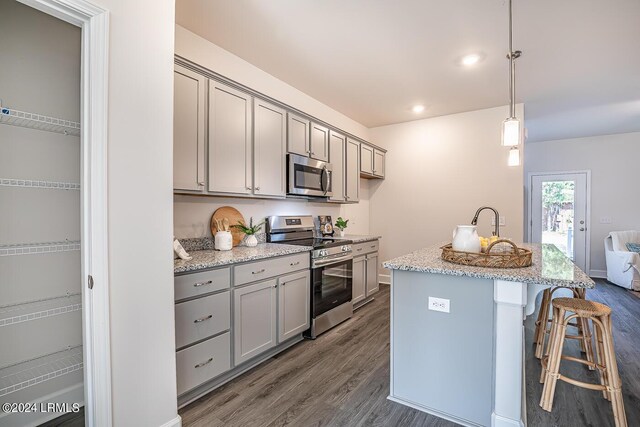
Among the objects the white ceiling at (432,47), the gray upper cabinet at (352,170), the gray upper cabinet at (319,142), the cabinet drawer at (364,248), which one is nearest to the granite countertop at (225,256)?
the cabinet drawer at (364,248)

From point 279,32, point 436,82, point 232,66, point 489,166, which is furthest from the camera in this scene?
point 489,166

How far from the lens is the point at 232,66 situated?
291 centimetres

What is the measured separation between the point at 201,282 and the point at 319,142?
220cm

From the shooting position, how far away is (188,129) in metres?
2.22

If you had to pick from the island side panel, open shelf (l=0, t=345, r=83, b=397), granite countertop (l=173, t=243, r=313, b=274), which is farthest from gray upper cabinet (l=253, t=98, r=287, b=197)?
open shelf (l=0, t=345, r=83, b=397)

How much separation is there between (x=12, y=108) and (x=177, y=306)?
131cm

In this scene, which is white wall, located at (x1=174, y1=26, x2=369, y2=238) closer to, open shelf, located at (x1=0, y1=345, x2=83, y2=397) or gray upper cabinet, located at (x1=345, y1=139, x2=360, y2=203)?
gray upper cabinet, located at (x1=345, y1=139, x2=360, y2=203)

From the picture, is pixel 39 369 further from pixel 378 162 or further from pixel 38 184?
pixel 378 162

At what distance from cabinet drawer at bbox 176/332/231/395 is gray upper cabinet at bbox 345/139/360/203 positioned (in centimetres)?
255

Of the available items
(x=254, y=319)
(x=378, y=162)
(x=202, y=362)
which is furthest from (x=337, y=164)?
(x=202, y=362)

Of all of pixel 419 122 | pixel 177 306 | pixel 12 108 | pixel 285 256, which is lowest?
pixel 177 306

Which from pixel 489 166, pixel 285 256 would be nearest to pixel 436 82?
pixel 489 166

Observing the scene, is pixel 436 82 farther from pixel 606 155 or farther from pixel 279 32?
pixel 606 155

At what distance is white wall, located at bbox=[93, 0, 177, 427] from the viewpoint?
141 centimetres
